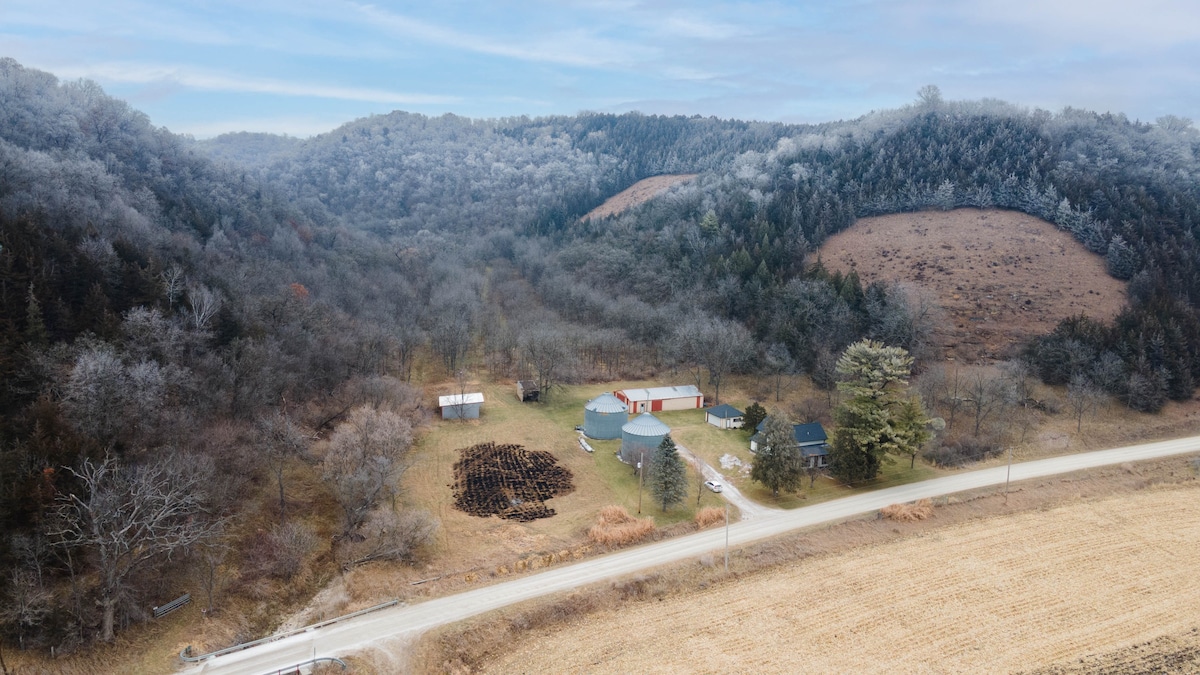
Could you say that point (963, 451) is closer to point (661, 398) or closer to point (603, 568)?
point (661, 398)

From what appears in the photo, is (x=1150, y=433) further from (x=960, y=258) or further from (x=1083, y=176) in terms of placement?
(x=1083, y=176)

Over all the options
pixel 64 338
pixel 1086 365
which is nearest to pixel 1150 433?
pixel 1086 365

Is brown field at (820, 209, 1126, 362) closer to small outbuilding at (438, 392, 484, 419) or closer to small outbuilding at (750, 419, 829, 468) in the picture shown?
small outbuilding at (750, 419, 829, 468)

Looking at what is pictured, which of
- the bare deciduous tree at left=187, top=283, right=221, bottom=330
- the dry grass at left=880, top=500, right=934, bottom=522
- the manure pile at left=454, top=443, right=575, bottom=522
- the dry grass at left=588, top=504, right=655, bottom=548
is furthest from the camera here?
the bare deciduous tree at left=187, top=283, right=221, bottom=330

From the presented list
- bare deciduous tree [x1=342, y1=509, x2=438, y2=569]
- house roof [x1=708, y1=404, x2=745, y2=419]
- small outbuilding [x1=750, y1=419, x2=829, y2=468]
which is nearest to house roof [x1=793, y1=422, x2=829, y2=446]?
small outbuilding [x1=750, y1=419, x2=829, y2=468]

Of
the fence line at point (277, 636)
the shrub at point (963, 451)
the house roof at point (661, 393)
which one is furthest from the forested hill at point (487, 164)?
the fence line at point (277, 636)

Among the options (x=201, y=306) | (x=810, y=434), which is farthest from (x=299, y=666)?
(x=810, y=434)

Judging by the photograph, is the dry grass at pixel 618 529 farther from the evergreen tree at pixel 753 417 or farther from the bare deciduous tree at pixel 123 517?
the bare deciduous tree at pixel 123 517
